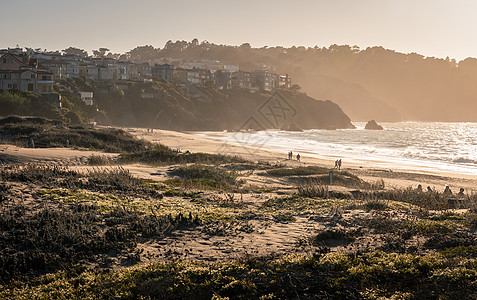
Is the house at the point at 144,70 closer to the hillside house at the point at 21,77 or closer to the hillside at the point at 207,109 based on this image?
the hillside at the point at 207,109

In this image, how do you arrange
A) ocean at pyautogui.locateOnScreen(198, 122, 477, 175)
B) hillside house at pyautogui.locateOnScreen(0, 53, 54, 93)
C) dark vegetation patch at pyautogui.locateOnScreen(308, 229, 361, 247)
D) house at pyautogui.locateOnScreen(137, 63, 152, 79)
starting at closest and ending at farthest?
dark vegetation patch at pyautogui.locateOnScreen(308, 229, 361, 247), ocean at pyautogui.locateOnScreen(198, 122, 477, 175), hillside house at pyautogui.locateOnScreen(0, 53, 54, 93), house at pyautogui.locateOnScreen(137, 63, 152, 79)

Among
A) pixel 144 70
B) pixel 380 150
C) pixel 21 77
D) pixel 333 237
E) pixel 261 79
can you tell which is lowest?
pixel 380 150

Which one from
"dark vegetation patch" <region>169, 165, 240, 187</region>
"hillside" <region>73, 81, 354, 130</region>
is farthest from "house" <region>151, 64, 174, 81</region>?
"dark vegetation patch" <region>169, 165, 240, 187</region>

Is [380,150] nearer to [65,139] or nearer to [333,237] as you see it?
[65,139]

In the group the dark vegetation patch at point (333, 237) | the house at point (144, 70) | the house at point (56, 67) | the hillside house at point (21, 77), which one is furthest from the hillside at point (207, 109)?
the dark vegetation patch at point (333, 237)

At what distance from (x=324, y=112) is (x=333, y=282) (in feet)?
454

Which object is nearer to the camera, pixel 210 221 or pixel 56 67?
pixel 210 221

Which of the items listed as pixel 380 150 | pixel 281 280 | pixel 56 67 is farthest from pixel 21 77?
pixel 281 280

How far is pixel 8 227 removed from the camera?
27.3ft

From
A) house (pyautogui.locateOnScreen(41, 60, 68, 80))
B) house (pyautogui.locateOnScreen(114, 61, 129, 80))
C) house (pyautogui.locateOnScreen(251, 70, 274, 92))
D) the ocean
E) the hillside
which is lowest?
the ocean

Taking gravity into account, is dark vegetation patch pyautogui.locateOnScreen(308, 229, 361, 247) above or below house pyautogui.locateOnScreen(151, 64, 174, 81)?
below

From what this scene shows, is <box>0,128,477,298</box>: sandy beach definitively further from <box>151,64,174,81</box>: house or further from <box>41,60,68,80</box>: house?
→ <box>151,64,174,81</box>: house

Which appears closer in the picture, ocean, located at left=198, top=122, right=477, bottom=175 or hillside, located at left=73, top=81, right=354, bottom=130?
ocean, located at left=198, top=122, right=477, bottom=175

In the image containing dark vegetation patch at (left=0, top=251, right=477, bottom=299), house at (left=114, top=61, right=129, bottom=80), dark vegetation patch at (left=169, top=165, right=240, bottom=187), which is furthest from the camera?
house at (left=114, top=61, right=129, bottom=80)
